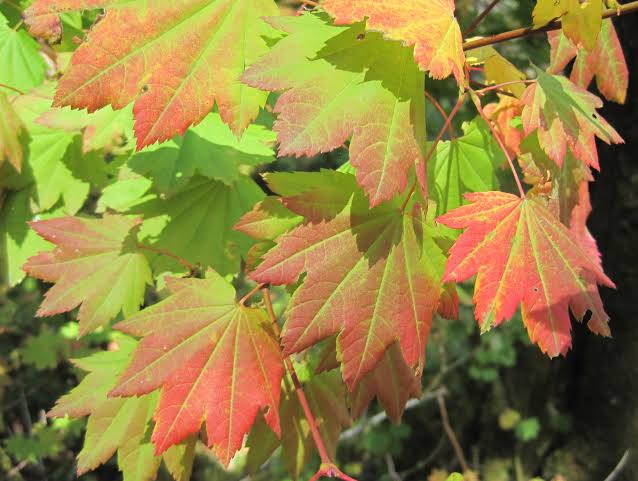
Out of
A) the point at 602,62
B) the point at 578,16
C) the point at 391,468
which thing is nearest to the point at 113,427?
the point at 578,16

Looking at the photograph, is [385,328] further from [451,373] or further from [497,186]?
[451,373]

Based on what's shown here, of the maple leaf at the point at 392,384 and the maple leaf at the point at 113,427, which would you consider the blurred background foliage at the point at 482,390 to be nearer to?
the maple leaf at the point at 113,427

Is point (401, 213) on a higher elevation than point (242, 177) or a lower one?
higher

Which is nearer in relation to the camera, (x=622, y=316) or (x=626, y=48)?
(x=626, y=48)

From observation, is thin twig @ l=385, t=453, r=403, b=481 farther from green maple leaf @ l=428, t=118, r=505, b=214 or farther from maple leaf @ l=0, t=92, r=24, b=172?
maple leaf @ l=0, t=92, r=24, b=172

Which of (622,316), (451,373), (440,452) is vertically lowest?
(440,452)

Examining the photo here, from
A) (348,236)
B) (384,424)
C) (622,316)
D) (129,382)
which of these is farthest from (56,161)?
(384,424)

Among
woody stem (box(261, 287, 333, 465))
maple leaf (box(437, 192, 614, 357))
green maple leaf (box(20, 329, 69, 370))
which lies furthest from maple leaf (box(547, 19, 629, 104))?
green maple leaf (box(20, 329, 69, 370))
